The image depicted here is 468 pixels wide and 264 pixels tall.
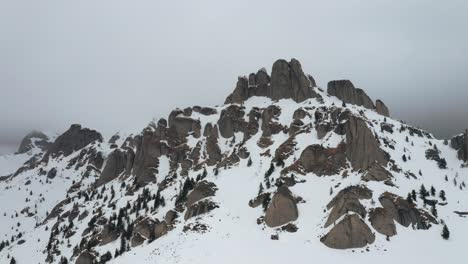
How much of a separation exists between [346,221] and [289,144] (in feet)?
175

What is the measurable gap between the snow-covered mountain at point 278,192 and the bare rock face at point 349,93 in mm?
Answer: 513

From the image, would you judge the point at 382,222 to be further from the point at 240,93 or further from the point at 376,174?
the point at 240,93

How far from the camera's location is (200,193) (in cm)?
12512

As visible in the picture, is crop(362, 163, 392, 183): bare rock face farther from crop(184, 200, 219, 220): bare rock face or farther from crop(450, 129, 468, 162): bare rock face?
crop(450, 129, 468, 162): bare rock face

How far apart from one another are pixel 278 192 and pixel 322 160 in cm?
2460

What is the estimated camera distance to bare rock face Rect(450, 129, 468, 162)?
14248 centimetres

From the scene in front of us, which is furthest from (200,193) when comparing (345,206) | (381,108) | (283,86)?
(381,108)

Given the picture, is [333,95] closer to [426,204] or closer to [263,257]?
[426,204]

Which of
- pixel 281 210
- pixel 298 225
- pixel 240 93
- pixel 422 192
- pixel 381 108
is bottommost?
pixel 298 225

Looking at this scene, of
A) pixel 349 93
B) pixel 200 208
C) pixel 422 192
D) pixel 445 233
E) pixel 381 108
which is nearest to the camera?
pixel 445 233

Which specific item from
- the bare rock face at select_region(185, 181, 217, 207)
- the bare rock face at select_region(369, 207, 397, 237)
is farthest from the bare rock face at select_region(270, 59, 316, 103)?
the bare rock face at select_region(369, 207, 397, 237)

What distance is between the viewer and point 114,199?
173 metres

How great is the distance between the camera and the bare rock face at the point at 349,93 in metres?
191

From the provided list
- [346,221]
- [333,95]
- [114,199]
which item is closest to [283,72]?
[333,95]
